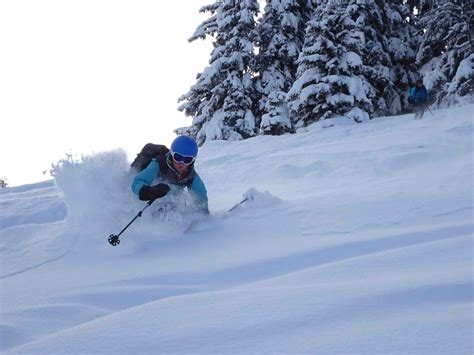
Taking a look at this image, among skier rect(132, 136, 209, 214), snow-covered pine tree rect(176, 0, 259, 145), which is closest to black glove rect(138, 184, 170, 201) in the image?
skier rect(132, 136, 209, 214)

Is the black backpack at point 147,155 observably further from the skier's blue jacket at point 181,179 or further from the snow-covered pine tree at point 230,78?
the snow-covered pine tree at point 230,78

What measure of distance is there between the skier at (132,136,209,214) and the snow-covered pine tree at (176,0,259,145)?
1276cm

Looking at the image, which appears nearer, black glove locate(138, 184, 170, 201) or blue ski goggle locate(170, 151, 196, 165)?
black glove locate(138, 184, 170, 201)

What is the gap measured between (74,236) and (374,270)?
10.1 ft

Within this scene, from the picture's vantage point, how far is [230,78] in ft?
61.2

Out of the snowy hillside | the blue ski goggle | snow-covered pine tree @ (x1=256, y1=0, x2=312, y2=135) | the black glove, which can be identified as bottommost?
the snowy hillside

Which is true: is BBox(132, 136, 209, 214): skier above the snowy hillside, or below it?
above

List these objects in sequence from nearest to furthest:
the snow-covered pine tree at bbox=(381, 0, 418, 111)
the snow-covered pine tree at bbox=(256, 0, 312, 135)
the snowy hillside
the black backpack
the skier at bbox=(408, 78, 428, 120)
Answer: the snowy hillside, the black backpack, the skier at bbox=(408, 78, 428, 120), the snow-covered pine tree at bbox=(256, 0, 312, 135), the snow-covered pine tree at bbox=(381, 0, 418, 111)

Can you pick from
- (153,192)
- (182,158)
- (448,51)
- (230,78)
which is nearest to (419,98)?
(448,51)

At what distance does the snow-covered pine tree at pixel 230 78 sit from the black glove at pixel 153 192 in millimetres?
13295

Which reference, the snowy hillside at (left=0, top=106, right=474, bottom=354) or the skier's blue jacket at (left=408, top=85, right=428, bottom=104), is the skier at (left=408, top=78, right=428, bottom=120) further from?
the snowy hillside at (left=0, top=106, right=474, bottom=354)

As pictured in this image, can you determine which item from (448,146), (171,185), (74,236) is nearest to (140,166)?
(171,185)

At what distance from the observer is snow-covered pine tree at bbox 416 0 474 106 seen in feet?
52.6

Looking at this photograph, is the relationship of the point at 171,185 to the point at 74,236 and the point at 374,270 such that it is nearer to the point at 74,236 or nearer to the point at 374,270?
the point at 74,236
